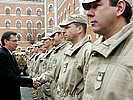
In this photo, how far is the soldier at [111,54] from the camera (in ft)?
5.40

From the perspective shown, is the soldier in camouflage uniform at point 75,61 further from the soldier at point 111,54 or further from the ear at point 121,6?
the ear at point 121,6

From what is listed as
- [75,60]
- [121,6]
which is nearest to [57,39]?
[75,60]

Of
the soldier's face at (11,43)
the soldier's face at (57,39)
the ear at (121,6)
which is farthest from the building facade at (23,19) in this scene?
the ear at (121,6)

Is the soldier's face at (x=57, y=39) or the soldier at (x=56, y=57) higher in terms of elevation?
the soldier's face at (x=57, y=39)

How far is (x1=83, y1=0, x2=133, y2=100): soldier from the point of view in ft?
5.40

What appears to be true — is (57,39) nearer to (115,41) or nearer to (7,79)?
(7,79)

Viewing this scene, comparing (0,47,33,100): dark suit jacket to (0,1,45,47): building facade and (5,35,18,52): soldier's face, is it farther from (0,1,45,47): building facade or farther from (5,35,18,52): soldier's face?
(0,1,45,47): building facade

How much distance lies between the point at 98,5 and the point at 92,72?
0.64 metres

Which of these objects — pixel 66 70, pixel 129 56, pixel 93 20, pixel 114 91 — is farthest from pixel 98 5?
pixel 66 70

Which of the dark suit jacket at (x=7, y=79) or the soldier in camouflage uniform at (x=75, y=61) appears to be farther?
the dark suit jacket at (x=7, y=79)

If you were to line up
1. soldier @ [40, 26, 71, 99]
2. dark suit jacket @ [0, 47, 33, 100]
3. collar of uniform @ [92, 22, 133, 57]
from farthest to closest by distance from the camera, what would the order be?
soldier @ [40, 26, 71, 99] < dark suit jacket @ [0, 47, 33, 100] < collar of uniform @ [92, 22, 133, 57]

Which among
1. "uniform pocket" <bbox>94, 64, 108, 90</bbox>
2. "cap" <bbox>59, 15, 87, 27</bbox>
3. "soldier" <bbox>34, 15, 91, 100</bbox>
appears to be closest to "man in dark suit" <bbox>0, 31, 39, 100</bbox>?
"soldier" <bbox>34, 15, 91, 100</bbox>

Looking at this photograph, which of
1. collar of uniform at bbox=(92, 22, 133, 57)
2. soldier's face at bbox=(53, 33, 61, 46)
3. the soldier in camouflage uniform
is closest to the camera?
collar of uniform at bbox=(92, 22, 133, 57)

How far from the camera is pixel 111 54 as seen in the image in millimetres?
1818
